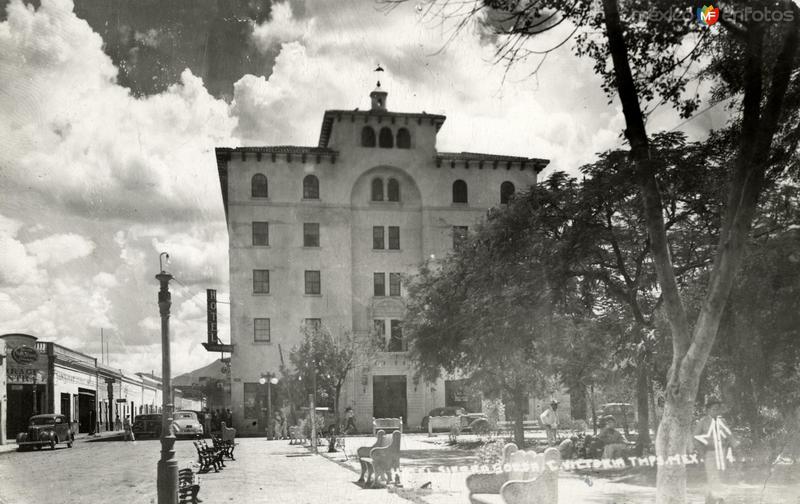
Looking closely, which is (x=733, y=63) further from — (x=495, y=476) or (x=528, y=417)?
(x=528, y=417)

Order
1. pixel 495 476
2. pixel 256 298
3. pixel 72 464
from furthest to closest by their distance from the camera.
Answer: pixel 256 298 < pixel 72 464 < pixel 495 476

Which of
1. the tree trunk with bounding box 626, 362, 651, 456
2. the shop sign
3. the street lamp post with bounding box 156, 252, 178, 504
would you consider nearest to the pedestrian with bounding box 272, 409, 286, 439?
the shop sign

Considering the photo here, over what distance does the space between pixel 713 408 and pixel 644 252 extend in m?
7.87

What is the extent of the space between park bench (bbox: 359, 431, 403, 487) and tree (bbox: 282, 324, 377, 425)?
24.5 meters

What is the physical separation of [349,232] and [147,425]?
15.6 meters

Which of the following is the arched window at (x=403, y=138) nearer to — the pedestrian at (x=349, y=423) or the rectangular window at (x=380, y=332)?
the rectangular window at (x=380, y=332)

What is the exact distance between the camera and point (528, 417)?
46.2 meters

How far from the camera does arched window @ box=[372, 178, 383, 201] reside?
45906mm

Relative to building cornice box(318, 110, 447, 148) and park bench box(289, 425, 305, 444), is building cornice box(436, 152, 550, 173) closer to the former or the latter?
building cornice box(318, 110, 447, 148)

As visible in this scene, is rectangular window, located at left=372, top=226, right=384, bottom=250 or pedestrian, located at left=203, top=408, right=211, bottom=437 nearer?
pedestrian, located at left=203, top=408, right=211, bottom=437

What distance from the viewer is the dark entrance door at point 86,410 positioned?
2144 inches

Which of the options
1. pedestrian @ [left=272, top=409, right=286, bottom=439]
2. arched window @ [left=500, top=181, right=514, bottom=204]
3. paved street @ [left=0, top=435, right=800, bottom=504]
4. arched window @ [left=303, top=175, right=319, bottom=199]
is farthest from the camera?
arched window @ [left=500, top=181, right=514, bottom=204]

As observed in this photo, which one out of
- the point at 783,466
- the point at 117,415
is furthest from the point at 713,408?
the point at 117,415

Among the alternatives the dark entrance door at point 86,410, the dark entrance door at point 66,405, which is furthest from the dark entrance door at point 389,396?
the dark entrance door at point 86,410
